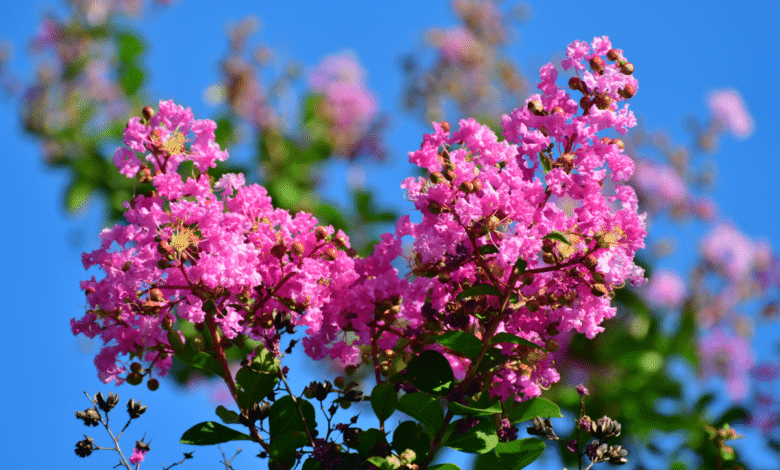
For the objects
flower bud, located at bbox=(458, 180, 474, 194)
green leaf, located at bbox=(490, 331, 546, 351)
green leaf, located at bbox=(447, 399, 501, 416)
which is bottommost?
green leaf, located at bbox=(447, 399, 501, 416)

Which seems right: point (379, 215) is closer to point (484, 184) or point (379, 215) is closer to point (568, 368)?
point (568, 368)

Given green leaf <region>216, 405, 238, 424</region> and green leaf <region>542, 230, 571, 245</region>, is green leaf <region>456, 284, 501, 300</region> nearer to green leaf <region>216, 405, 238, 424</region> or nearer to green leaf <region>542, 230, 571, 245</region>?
green leaf <region>542, 230, 571, 245</region>

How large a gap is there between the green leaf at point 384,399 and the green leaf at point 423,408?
0.04m

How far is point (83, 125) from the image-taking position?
4043 mm

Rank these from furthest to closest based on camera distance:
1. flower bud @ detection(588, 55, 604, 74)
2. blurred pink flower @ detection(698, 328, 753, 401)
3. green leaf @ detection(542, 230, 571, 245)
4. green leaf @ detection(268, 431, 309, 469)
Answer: blurred pink flower @ detection(698, 328, 753, 401) < flower bud @ detection(588, 55, 604, 74) < green leaf @ detection(268, 431, 309, 469) < green leaf @ detection(542, 230, 571, 245)

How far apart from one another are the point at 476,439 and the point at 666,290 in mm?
3295

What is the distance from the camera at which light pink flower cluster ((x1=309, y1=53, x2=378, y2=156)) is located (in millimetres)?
4422

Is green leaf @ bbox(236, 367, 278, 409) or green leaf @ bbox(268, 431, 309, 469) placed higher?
green leaf @ bbox(236, 367, 278, 409)

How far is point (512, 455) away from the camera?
143 centimetres

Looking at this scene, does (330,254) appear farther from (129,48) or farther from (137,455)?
(129,48)

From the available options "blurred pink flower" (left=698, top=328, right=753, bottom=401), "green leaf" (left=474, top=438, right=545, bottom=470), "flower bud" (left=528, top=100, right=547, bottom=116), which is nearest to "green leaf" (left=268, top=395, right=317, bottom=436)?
"green leaf" (left=474, top=438, right=545, bottom=470)

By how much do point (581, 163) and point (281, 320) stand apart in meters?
0.68

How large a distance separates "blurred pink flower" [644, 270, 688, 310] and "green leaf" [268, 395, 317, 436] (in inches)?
112

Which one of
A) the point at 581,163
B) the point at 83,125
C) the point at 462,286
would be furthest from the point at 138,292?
the point at 83,125
